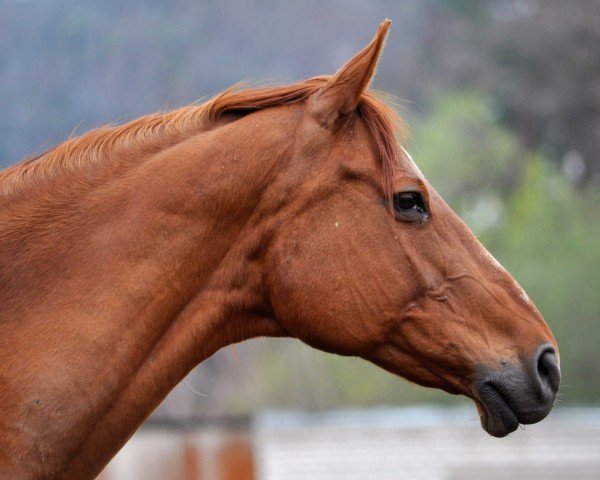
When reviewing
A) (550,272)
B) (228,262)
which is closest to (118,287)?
(228,262)

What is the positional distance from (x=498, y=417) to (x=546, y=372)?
22 cm

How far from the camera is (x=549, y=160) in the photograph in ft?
83.2

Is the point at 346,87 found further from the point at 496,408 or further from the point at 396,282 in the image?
the point at 496,408

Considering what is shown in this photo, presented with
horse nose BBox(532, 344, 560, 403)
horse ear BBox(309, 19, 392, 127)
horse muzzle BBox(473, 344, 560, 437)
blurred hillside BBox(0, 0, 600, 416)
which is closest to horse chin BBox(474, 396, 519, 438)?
horse muzzle BBox(473, 344, 560, 437)

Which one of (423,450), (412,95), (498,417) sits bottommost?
(423,450)

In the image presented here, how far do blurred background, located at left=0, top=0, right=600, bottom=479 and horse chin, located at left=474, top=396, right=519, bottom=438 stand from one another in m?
4.50

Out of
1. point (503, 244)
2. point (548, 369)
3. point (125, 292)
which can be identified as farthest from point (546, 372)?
point (503, 244)

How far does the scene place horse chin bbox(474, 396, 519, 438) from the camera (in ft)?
10.3

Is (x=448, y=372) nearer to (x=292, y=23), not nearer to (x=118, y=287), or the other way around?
(x=118, y=287)

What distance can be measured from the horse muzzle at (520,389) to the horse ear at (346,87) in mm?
1028

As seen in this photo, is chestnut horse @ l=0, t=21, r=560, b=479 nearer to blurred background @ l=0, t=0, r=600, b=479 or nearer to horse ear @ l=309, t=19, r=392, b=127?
horse ear @ l=309, t=19, r=392, b=127

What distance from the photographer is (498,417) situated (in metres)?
3.16

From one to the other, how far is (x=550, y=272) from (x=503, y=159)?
462cm

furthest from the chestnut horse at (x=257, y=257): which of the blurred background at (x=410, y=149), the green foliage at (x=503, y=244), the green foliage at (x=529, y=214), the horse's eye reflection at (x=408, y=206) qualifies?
the green foliage at (x=503, y=244)
